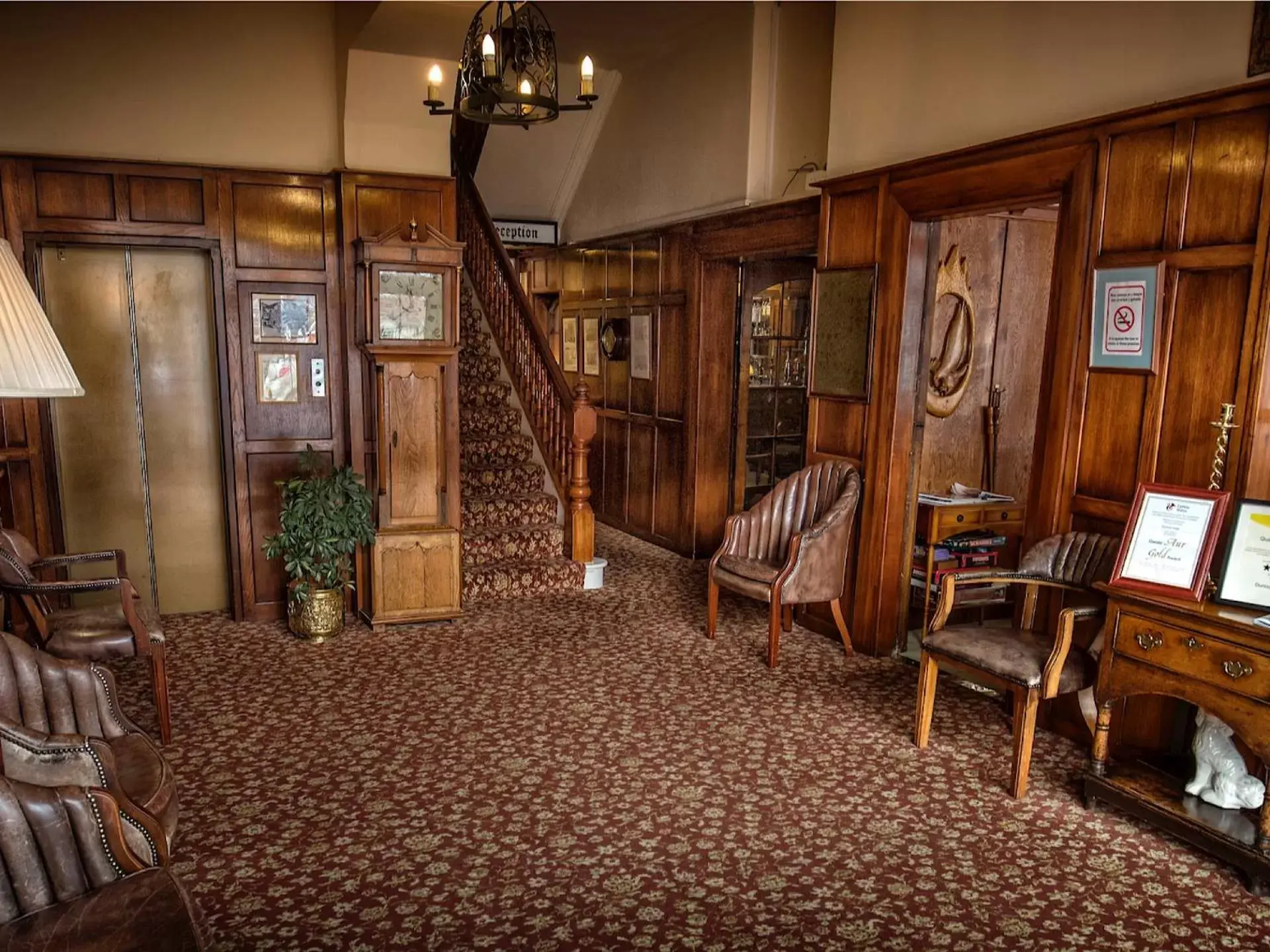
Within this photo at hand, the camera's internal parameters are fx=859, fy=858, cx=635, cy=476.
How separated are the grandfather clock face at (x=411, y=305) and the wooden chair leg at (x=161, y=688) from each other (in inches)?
87.8

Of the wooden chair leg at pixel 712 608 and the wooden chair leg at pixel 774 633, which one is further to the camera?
the wooden chair leg at pixel 712 608

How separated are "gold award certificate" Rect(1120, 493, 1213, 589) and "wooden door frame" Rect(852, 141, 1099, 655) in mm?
629

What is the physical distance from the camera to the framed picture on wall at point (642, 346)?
311 inches

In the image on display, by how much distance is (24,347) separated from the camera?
1.95 meters

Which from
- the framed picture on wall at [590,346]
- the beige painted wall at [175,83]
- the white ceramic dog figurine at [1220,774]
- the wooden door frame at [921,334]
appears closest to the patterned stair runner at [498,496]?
the framed picture on wall at [590,346]

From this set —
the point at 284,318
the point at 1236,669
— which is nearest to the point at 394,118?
the point at 284,318

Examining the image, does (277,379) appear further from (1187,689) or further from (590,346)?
(1187,689)

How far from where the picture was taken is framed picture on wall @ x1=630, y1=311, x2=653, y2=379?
7891 mm

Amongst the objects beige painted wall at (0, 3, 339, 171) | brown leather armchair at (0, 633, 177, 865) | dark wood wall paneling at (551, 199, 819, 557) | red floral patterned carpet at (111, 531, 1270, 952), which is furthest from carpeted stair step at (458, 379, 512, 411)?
brown leather armchair at (0, 633, 177, 865)

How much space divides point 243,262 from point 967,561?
490 cm

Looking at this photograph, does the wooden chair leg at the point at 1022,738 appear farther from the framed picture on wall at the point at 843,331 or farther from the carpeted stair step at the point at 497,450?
the carpeted stair step at the point at 497,450

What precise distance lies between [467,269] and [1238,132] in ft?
20.6

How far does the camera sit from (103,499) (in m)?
5.57

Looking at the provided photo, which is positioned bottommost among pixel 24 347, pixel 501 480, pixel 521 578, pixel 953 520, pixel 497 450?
pixel 521 578
